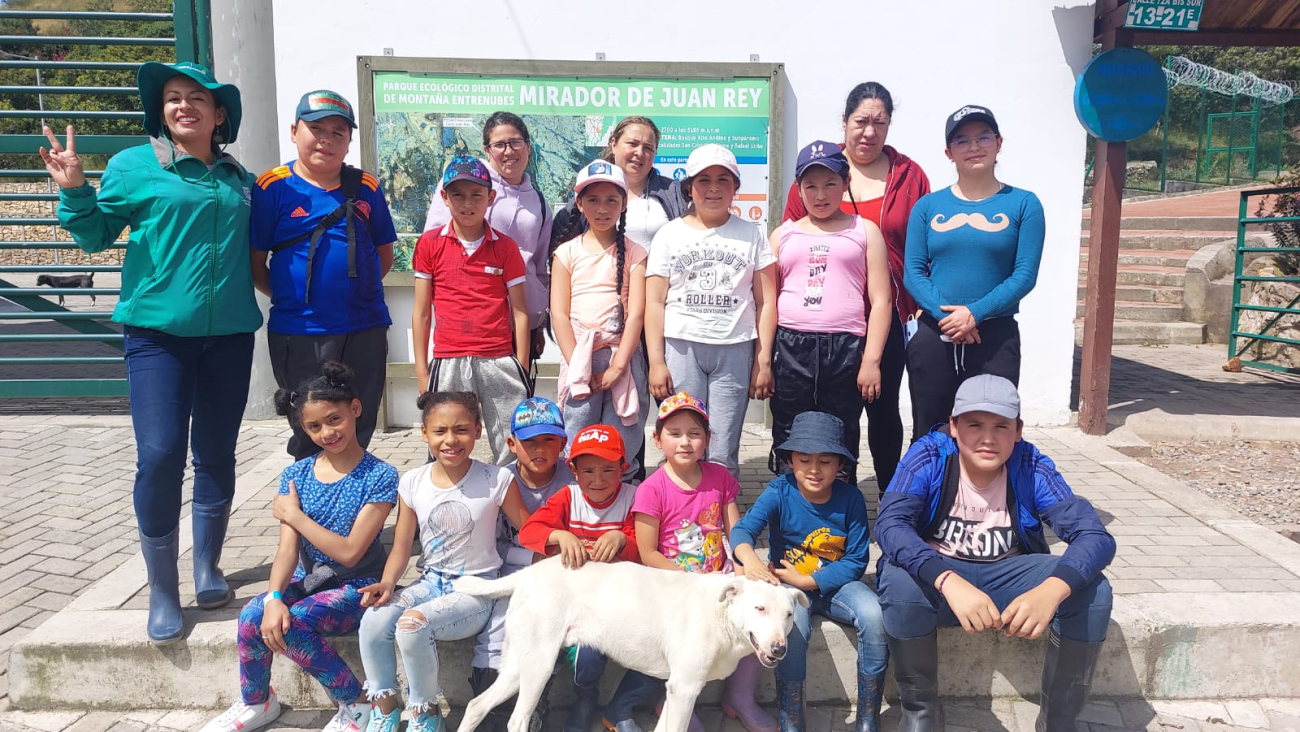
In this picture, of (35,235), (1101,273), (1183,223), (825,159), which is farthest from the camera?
(35,235)

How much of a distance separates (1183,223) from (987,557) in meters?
14.3

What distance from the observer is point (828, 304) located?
369 centimetres

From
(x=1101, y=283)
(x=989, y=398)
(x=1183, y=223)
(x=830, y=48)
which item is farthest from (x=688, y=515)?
(x=1183, y=223)

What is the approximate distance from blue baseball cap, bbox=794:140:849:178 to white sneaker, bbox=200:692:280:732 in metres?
2.89

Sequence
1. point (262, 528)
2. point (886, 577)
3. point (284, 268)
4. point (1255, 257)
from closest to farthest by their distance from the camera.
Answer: point (886, 577) < point (284, 268) < point (262, 528) < point (1255, 257)

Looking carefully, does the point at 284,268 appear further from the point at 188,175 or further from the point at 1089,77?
the point at 1089,77

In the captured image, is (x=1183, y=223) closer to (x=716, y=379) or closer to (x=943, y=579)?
(x=716, y=379)

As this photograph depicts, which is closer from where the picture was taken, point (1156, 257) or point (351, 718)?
point (351, 718)

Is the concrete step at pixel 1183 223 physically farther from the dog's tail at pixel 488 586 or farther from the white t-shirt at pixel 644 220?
the dog's tail at pixel 488 586

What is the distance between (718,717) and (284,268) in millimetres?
2385

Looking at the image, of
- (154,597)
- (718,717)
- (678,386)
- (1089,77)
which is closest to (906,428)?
(1089,77)

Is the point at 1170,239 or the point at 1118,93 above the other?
the point at 1118,93

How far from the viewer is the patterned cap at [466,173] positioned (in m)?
3.58

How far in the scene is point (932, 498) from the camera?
304cm
